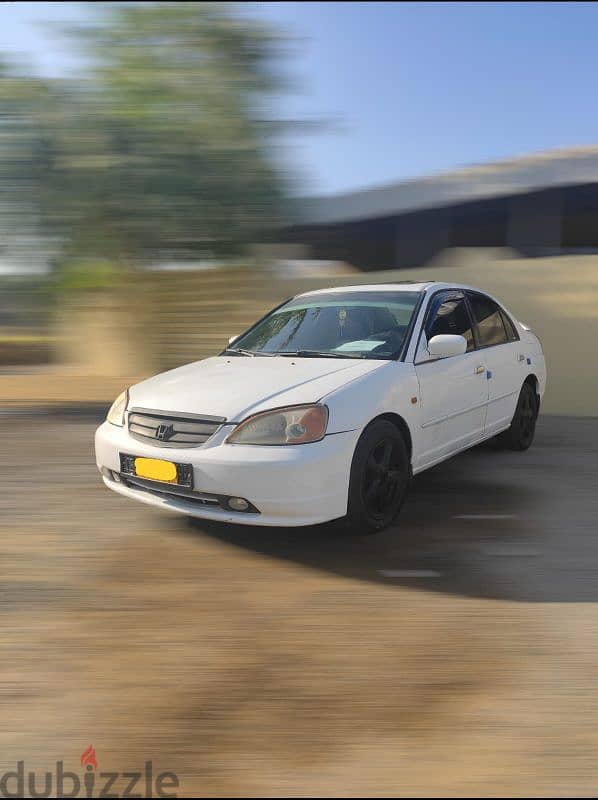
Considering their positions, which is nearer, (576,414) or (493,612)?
(493,612)

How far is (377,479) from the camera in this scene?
4512mm

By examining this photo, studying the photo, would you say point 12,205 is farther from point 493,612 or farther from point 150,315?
point 493,612

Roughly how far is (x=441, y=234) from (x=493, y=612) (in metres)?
19.4

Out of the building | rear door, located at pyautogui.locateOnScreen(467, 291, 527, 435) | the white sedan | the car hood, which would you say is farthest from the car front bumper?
the building

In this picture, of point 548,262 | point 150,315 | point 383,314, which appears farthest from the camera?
point 150,315

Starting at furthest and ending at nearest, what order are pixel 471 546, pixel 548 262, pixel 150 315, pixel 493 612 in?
pixel 150 315 < pixel 548 262 < pixel 471 546 < pixel 493 612

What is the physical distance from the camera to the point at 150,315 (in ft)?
43.9

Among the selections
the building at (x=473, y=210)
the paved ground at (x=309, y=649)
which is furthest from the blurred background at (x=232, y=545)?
the building at (x=473, y=210)

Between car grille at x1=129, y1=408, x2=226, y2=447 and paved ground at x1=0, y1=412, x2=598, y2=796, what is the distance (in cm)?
68

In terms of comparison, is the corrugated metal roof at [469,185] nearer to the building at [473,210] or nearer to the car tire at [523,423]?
the building at [473,210]

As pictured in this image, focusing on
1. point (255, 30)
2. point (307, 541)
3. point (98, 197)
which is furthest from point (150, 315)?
point (307, 541)

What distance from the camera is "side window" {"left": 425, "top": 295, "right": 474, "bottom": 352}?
540 cm

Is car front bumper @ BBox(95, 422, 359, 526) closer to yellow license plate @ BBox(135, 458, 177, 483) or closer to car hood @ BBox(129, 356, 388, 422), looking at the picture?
yellow license plate @ BBox(135, 458, 177, 483)

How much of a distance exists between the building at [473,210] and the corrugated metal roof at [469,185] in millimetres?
23
